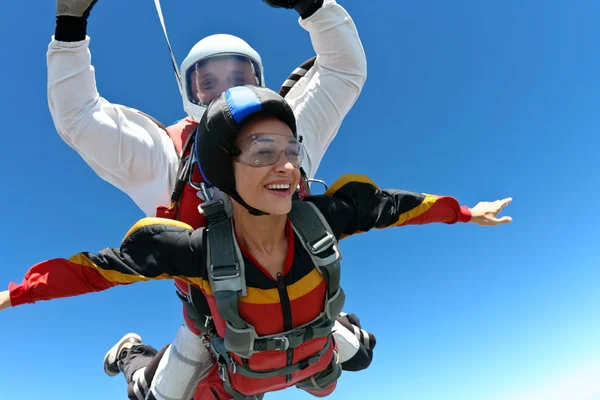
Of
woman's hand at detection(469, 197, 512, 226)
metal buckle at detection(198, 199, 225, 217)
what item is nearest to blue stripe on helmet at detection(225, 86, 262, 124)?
metal buckle at detection(198, 199, 225, 217)

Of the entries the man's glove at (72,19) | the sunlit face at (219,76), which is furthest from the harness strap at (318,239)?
the man's glove at (72,19)

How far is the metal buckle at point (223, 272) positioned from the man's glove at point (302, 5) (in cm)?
144

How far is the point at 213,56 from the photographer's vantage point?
2.39 metres

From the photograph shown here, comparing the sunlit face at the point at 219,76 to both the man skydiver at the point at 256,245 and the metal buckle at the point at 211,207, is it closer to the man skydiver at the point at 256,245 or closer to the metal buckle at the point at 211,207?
the man skydiver at the point at 256,245

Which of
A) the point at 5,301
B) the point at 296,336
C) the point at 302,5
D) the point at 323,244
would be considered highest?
the point at 302,5

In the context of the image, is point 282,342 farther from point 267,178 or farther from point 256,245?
point 267,178

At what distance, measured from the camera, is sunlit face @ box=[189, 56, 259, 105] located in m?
2.39

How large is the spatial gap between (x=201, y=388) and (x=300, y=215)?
160 cm

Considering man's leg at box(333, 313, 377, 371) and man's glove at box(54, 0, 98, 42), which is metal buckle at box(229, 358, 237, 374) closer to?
man's leg at box(333, 313, 377, 371)

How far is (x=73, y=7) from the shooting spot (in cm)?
192

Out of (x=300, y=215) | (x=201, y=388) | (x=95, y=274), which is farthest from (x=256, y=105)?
(x=201, y=388)

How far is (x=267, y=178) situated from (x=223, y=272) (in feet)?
1.53

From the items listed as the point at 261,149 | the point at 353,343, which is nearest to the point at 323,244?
the point at 261,149

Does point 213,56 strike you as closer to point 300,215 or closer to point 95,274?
point 300,215
